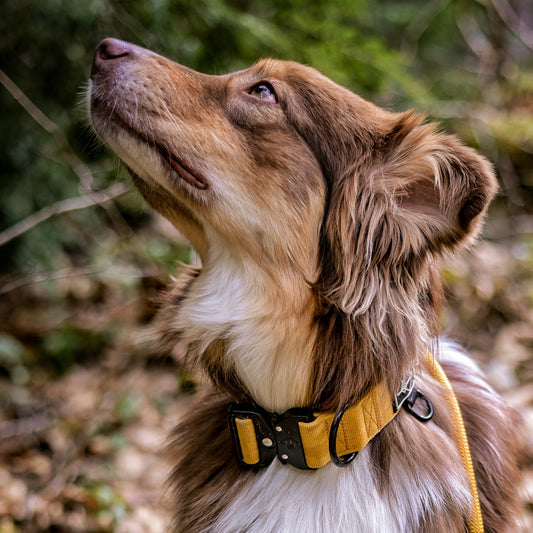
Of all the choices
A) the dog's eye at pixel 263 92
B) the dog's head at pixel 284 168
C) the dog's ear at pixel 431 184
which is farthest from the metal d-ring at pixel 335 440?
the dog's eye at pixel 263 92

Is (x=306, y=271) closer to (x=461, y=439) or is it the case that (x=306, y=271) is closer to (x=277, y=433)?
(x=277, y=433)

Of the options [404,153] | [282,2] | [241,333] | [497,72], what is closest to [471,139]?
[497,72]

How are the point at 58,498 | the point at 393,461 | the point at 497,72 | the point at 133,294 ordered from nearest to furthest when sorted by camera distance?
the point at 393,461, the point at 58,498, the point at 133,294, the point at 497,72

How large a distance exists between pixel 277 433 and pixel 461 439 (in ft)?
2.28

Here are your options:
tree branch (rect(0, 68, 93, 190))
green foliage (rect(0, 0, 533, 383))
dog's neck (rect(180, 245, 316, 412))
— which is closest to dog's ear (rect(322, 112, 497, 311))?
dog's neck (rect(180, 245, 316, 412))

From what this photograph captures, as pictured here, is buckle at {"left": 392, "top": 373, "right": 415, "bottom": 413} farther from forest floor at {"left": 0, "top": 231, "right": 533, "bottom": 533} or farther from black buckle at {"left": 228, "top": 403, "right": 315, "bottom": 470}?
forest floor at {"left": 0, "top": 231, "right": 533, "bottom": 533}

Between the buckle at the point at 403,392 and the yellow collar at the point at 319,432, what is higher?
the buckle at the point at 403,392

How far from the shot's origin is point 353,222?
2.20 meters

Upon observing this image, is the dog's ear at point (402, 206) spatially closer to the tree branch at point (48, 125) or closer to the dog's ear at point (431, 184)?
the dog's ear at point (431, 184)

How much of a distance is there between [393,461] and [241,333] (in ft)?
2.30

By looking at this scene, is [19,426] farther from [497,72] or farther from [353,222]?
[497,72]

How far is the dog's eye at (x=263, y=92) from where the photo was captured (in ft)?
7.95

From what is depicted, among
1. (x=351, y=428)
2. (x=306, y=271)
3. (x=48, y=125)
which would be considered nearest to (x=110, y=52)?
(x=306, y=271)

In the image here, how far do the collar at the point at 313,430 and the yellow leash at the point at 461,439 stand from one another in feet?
0.53
